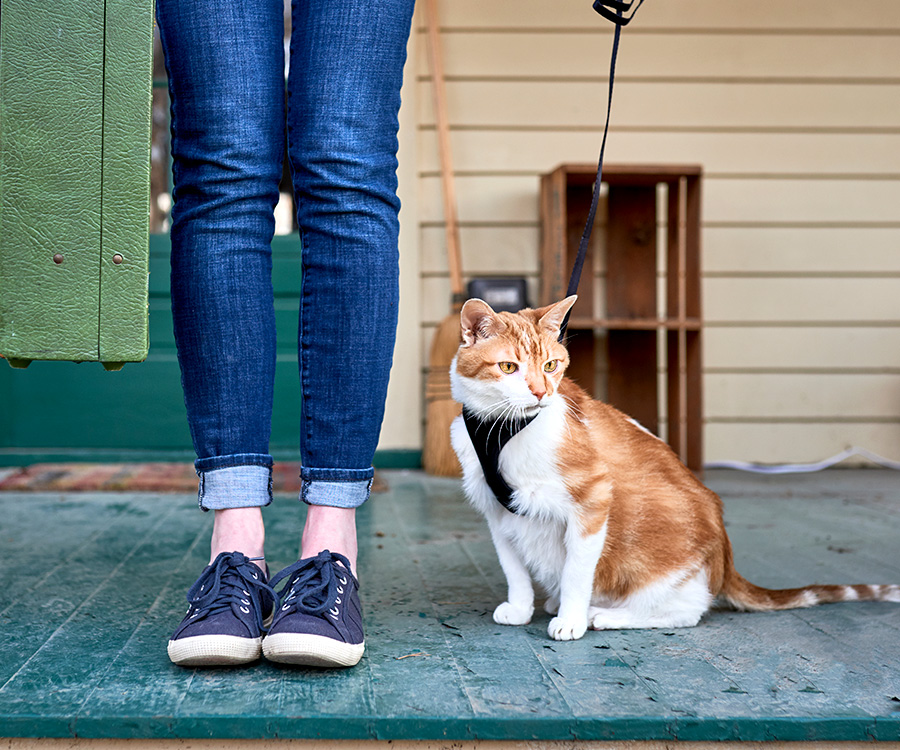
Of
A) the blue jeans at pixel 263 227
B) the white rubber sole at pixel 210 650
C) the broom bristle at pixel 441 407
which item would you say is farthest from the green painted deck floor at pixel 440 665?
the broom bristle at pixel 441 407

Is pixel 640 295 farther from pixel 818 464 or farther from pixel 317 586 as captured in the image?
pixel 317 586

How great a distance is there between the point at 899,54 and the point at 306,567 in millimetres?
3165

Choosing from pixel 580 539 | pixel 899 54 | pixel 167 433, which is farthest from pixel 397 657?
pixel 899 54

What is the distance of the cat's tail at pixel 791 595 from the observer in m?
1.23

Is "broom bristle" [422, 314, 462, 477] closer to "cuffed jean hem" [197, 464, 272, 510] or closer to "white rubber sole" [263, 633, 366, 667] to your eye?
"cuffed jean hem" [197, 464, 272, 510]

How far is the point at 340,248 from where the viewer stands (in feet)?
3.46

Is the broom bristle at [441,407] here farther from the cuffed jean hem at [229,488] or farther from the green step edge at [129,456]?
the cuffed jean hem at [229,488]

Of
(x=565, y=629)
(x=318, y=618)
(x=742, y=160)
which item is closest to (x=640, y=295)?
(x=742, y=160)

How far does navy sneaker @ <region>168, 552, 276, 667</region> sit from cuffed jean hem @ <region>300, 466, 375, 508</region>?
118mm

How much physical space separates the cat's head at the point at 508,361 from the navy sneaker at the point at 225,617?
1.32ft

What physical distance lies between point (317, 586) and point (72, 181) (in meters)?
0.55

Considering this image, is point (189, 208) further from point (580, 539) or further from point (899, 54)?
point (899, 54)

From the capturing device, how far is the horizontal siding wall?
300 centimetres

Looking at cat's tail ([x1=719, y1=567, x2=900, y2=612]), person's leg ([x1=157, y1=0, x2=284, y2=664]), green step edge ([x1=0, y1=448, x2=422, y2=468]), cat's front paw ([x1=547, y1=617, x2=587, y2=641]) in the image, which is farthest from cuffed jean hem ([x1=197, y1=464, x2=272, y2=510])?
green step edge ([x1=0, y1=448, x2=422, y2=468])
